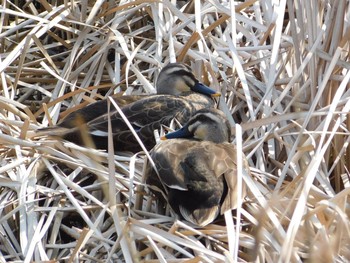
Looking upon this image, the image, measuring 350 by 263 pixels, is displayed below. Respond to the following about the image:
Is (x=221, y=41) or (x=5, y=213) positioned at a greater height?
(x=221, y=41)

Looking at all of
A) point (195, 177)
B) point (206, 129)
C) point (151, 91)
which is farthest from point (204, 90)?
point (195, 177)

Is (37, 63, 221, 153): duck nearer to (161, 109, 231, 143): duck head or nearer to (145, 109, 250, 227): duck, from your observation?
(161, 109, 231, 143): duck head

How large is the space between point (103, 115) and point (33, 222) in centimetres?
103

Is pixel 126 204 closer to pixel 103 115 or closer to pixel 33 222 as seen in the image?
pixel 33 222

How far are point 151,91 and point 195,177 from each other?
4.34 ft

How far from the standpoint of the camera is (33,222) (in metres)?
3.96

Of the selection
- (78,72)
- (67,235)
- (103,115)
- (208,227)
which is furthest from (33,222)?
(78,72)

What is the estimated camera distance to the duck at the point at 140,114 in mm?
4793

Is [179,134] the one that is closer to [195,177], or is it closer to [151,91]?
[195,177]

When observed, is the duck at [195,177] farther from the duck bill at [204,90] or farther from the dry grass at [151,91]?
the duck bill at [204,90]

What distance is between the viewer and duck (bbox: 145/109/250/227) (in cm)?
382

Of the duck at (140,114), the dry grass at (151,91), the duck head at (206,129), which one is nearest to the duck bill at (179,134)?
the duck head at (206,129)

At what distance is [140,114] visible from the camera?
4883mm

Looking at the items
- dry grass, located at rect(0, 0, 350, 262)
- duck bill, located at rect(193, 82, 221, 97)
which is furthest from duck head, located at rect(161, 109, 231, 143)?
duck bill, located at rect(193, 82, 221, 97)
